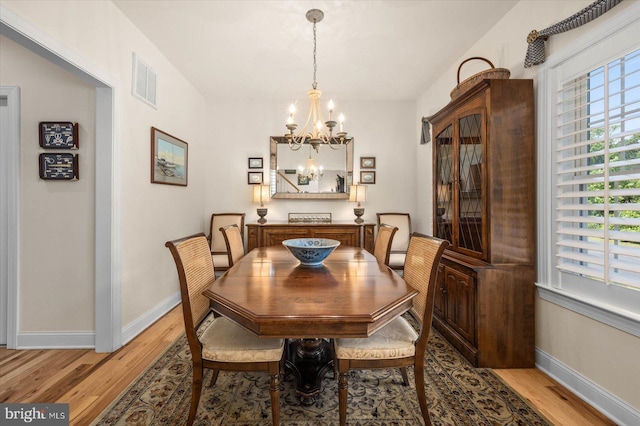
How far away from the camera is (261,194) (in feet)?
13.4

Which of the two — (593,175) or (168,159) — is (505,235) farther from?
(168,159)

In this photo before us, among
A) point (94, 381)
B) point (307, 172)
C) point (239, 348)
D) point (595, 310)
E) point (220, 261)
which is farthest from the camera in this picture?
point (307, 172)

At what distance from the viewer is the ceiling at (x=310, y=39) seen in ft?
7.52

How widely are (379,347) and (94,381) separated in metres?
1.90

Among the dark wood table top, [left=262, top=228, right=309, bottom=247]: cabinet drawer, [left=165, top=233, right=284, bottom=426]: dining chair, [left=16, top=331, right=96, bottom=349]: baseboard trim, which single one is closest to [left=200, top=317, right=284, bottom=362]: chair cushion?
[left=165, top=233, right=284, bottom=426]: dining chair

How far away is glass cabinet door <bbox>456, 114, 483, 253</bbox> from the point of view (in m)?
2.20

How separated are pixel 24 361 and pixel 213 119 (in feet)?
11.1

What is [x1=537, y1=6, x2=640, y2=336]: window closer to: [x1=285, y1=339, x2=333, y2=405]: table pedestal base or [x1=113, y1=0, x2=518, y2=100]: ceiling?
[x1=113, y1=0, x2=518, y2=100]: ceiling

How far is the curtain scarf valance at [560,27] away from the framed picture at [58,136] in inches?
138

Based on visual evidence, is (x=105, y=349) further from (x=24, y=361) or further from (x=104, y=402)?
(x=104, y=402)

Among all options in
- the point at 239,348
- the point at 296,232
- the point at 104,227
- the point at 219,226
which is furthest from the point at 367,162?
the point at 239,348

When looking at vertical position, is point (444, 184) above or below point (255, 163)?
below

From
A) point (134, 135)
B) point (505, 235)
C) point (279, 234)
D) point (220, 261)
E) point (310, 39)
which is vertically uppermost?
point (310, 39)

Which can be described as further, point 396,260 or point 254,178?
point 254,178
